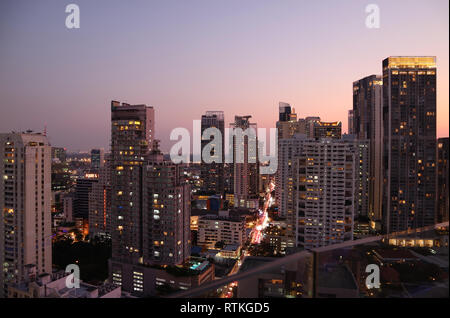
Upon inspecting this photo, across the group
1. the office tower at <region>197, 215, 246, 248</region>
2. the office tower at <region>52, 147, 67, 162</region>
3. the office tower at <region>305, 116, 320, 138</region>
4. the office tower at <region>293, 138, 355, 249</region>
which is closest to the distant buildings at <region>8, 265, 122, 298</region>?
the office tower at <region>293, 138, 355, 249</region>

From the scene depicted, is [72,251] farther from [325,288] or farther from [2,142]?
[325,288]

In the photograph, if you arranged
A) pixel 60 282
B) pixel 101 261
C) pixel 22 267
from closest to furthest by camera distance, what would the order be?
pixel 60 282
pixel 22 267
pixel 101 261

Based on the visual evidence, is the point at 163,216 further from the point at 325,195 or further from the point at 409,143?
the point at 409,143

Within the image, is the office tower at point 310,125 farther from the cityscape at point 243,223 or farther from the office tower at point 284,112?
the cityscape at point 243,223

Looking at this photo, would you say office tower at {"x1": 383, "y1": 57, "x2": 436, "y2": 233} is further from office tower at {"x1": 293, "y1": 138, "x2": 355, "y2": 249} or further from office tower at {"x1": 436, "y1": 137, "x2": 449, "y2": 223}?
office tower at {"x1": 293, "y1": 138, "x2": 355, "y2": 249}

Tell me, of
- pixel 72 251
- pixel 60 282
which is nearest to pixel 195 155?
pixel 72 251
